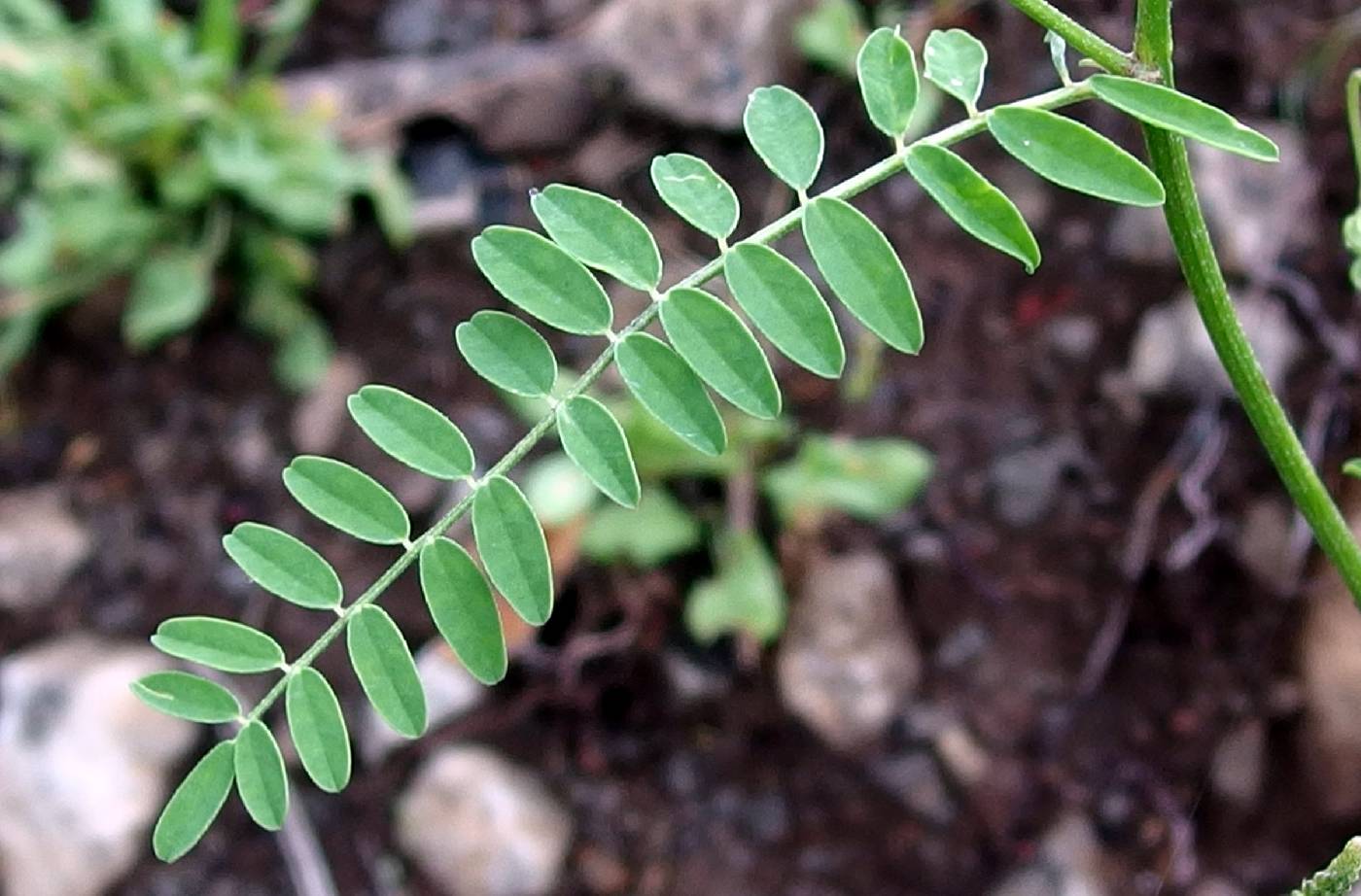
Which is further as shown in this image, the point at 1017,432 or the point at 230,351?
the point at 230,351

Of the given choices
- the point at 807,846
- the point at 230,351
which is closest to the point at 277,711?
the point at 230,351

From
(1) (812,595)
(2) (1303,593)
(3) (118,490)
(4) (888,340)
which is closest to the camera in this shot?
(4) (888,340)

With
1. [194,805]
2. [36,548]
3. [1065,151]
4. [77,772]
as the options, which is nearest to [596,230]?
[1065,151]

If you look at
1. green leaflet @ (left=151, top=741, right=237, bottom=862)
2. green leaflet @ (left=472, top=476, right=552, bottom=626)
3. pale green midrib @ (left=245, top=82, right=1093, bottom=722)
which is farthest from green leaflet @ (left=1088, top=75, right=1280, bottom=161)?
green leaflet @ (left=151, top=741, right=237, bottom=862)

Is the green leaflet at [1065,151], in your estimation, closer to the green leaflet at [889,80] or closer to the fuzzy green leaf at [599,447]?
the green leaflet at [889,80]

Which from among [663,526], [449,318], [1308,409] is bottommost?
[1308,409]

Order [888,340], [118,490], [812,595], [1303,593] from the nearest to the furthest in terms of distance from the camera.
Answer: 1. [888,340]
2. [1303,593]
3. [812,595]
4. [118,490]

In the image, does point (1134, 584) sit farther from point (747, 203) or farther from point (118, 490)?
point (118, 490)

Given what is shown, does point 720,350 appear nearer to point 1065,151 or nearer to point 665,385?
point 665,385
